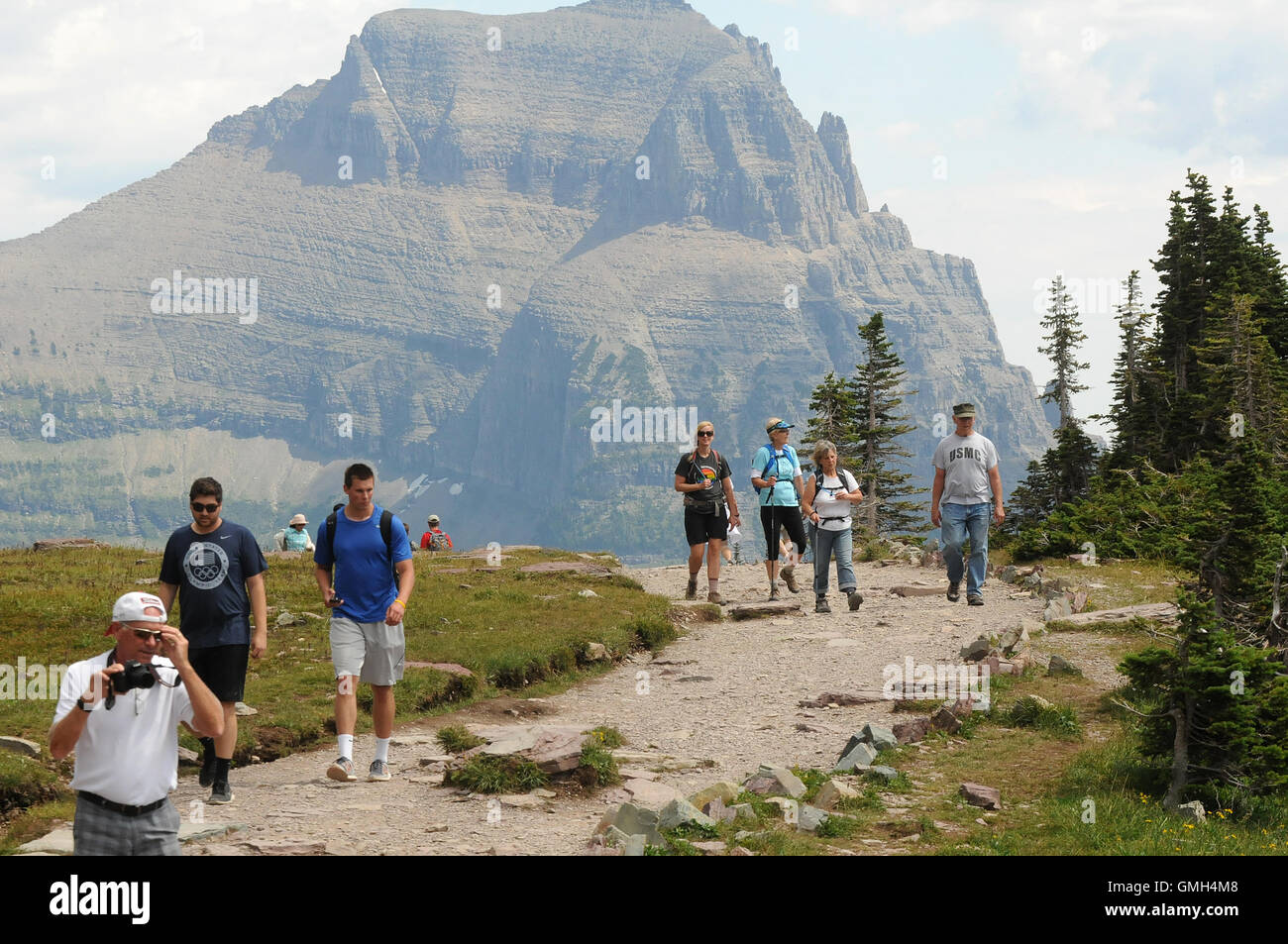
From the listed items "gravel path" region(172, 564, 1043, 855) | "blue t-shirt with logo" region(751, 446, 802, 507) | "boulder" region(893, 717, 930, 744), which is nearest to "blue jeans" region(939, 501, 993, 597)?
"gravel path" region(172, 564, 1043, 855)

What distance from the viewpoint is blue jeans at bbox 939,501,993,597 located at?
19.3 meters

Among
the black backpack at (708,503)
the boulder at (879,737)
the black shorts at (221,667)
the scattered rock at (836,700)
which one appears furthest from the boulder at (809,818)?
the black backpack at (708,503)

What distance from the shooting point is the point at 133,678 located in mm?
6344

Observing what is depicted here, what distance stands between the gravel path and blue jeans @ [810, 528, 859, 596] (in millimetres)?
606

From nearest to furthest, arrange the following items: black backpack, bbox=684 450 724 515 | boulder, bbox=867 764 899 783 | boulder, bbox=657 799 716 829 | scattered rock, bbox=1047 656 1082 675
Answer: boulder, bbox=657 799 716 829 → boulder, bbox=867 764 899 783 → scattered rock, bbox=1047 656 1082 675 → black backpack, bbox=684 450 724 515

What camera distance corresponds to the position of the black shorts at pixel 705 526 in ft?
70.2

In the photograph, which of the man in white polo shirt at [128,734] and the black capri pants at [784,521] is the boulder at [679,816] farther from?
the black capri pants at [784,521]

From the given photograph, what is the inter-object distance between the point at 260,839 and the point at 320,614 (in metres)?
11.8

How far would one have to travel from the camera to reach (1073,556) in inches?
1065

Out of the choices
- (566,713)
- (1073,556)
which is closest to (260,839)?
(566,713)

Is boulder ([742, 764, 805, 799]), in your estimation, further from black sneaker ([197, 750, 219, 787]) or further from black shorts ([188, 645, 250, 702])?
black sneaker ([197, 750, 219, 787])

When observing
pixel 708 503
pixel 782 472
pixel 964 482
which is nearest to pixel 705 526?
pixel 708 503

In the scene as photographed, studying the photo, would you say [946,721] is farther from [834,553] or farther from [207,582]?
[834,553]
